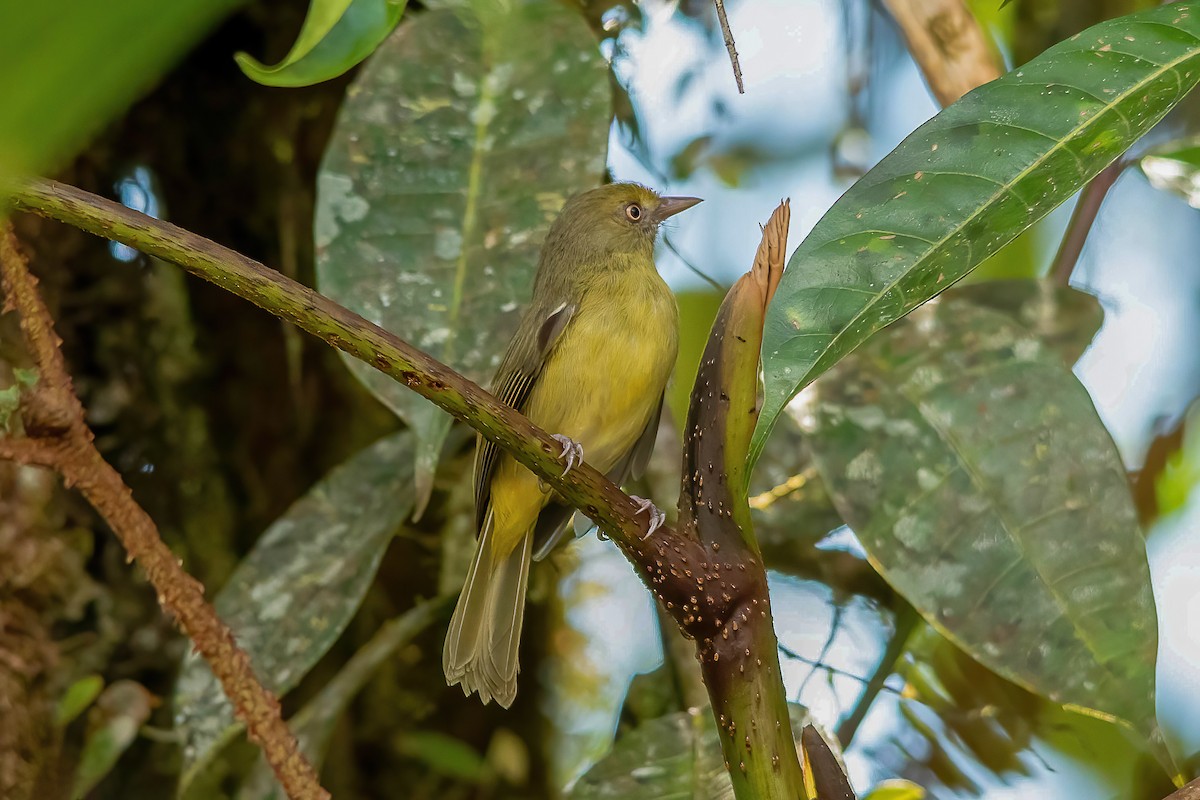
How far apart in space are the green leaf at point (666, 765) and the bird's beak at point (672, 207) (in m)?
1.18

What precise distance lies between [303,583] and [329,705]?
0.28m

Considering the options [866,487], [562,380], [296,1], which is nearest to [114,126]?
[296,1]

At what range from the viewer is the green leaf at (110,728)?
6.29 ft

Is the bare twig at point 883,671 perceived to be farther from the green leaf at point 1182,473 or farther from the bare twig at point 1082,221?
the bare twig at point 1082,221

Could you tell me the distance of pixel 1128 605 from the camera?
1.42 m

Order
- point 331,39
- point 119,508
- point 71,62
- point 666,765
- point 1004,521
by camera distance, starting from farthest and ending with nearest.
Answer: point 666,765 < point 1004,521 < point 119,508 < point 331,39 < point 71,62

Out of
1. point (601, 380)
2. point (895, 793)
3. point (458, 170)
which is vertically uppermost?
point (458, 170)

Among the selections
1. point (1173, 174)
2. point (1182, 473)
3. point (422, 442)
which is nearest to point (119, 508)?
→ point (422, 442)

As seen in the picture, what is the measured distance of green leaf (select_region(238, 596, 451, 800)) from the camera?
192cm

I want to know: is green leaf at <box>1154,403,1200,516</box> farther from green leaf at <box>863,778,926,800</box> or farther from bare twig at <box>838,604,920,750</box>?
green leaf at <box>863,778,926,800</box>

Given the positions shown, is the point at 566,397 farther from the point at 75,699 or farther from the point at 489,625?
the point at 75,699

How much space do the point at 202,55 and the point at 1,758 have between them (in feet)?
4.82

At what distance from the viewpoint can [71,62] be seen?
9.7 inches

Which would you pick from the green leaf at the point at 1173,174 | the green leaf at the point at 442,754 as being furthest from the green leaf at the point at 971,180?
the green leaf at the point at 442,754
